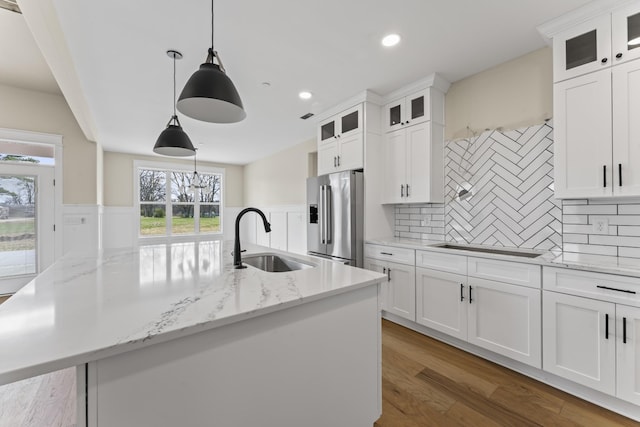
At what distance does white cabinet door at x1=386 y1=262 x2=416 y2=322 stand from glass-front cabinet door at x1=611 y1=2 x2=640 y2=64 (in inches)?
Answer: 84.2

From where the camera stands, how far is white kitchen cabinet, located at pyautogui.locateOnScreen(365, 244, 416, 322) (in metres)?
2.77

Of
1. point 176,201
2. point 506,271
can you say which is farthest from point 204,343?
point 176,201

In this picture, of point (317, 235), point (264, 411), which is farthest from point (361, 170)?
point (264, 411)

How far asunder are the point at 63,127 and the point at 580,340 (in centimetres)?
638

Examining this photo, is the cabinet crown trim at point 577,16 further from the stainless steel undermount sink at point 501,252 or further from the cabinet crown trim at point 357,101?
the stainless steel undermount sink at point 501,252

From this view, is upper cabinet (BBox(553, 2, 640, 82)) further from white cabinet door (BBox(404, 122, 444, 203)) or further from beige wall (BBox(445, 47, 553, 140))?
white cabinet door (BBox(404, 122, 444, 203))

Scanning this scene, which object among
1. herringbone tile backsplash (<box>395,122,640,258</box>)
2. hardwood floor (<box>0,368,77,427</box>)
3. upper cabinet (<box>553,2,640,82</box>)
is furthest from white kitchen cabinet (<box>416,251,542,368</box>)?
hardwood floor (<box>0,368,77,427</box>)

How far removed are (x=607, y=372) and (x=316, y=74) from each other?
125 inches

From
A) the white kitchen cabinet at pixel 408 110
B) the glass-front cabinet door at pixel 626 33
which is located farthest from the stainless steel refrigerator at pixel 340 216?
the glass-front cabinet door at pixel 626 33

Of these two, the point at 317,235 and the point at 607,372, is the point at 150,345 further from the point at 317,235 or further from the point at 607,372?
the point at 317,235

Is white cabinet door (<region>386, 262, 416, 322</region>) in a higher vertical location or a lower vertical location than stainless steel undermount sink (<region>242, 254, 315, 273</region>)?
lower

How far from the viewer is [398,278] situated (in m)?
2.90

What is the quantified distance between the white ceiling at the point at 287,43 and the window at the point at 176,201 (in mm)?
3033

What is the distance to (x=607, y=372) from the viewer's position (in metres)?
1.67
